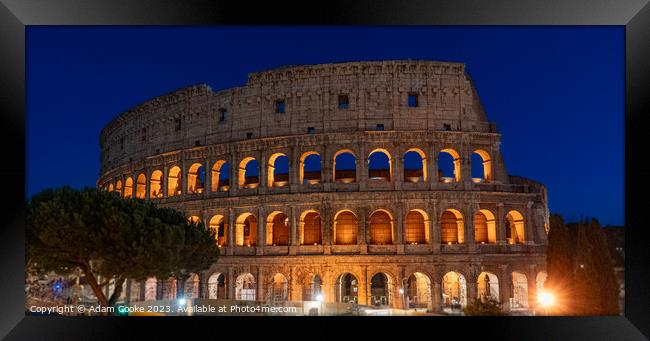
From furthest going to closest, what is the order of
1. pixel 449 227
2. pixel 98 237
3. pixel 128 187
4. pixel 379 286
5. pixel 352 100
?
pixel 128 187 < pixel 379 286 < pixel 449 227 < pixel 352 100 < pixel 98 237

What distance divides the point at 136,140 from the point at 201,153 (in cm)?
532

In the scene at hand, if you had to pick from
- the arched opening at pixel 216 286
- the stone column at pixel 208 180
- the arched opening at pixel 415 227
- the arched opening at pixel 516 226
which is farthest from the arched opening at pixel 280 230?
the arched opening at pixel 516 226

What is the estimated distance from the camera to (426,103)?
81.5ft

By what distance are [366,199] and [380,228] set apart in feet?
6.13

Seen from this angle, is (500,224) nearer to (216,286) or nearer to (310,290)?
(310,290)

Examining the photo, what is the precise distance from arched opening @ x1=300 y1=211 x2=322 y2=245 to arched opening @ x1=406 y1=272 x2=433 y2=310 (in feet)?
15.0

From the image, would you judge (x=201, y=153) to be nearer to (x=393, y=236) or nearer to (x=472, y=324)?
(x=393, y=236)

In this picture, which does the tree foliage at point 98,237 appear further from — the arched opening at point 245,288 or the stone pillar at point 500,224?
the stone pillar at point 500,224

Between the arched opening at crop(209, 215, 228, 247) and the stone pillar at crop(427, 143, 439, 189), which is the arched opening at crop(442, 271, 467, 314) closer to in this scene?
the stone pillar at crop(427, 143, 439, 189)

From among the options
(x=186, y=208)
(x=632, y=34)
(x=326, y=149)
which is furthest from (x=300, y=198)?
(x=632, y=34)

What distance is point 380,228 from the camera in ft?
83.1

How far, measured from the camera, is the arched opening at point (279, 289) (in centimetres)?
2520

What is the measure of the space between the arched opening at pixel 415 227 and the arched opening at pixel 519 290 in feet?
14.6

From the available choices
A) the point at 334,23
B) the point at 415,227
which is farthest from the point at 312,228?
the point at 334,23
